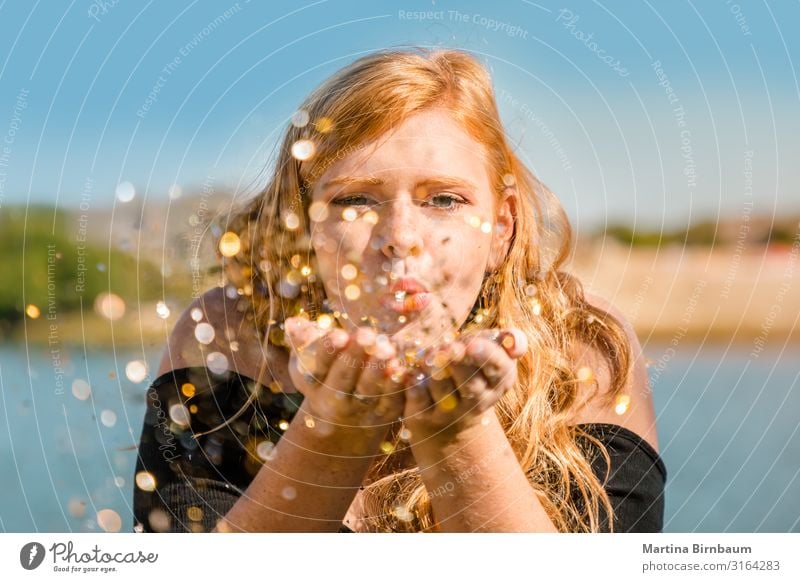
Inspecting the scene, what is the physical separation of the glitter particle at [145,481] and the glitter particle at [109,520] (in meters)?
0.07

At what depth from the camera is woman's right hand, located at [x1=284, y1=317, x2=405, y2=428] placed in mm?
750

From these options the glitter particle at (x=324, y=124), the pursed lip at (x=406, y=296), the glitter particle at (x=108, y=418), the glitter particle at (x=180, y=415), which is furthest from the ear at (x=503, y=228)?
the glitter particle at (x=108, y=418)

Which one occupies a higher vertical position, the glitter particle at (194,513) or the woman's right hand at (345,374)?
the woman's right hand at (345,374)

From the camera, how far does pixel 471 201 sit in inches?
41.3

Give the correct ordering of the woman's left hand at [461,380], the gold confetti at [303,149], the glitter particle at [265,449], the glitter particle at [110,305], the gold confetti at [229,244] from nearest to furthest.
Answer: the woman's left hand at [461,380] < the glitter particle at [265,449] < the gold confetti at [303,149] < the gold confetti at [229,244] < the glitter particle at [110,305]

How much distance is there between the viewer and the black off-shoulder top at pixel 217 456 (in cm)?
106

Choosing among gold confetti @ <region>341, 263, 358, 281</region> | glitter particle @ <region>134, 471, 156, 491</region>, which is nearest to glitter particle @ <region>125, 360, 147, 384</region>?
glitter particle @ <region>134, 471, 156, 491</region>

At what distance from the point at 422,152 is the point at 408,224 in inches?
3.8

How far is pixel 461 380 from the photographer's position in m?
0.75

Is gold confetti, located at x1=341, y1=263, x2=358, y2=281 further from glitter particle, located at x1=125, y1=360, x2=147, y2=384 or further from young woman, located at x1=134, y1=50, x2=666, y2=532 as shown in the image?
glitter particle, located at x1=125, y1=360, x2=147, y2=384

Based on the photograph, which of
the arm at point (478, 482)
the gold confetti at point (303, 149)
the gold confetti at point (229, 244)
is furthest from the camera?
the gold confetti at point (229, 244)

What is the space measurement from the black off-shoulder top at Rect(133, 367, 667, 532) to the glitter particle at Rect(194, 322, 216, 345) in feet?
0.15

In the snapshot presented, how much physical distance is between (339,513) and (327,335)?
296 millimetres

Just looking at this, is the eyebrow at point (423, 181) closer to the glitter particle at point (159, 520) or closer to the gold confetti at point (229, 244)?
the gold confetti at point (229, 244)
